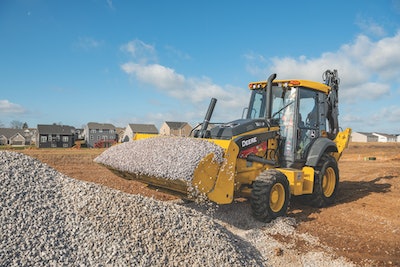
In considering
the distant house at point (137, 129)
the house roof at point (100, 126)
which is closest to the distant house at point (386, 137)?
the distant house at point (137, 129)

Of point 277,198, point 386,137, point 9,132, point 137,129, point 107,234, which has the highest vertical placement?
point 386,137

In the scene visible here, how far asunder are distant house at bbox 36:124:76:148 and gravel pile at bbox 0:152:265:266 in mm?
59480

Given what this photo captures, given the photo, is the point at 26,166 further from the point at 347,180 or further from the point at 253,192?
the point at 347,180

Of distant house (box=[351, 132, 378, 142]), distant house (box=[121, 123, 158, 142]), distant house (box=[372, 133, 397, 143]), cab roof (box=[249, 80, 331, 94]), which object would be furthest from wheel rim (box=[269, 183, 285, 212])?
distant house (box=[372, 133, 397, 143])

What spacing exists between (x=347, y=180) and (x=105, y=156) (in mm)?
9975

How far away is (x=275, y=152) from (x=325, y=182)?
187 cm

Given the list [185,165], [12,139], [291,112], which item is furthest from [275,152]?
[12,139]

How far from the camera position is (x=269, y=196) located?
20.3 ft

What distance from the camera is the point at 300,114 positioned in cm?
759

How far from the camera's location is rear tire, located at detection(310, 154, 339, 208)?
7.72 meters

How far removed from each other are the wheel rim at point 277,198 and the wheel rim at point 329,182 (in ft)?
7.29

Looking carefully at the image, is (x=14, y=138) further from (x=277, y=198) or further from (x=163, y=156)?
(x=277, y=198)

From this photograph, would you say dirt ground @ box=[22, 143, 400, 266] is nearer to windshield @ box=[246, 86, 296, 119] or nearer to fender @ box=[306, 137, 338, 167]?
fender @ box=[306, 137, 338, 167]

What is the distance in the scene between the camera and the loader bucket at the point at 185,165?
17.4ft
